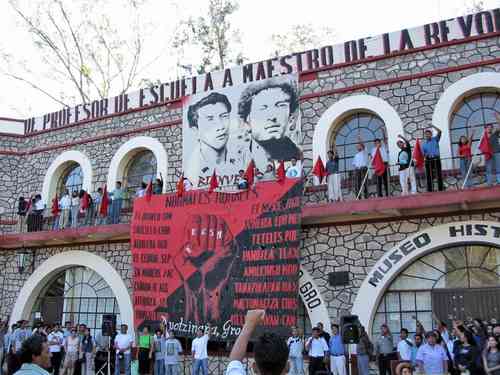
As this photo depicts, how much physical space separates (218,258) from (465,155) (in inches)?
224

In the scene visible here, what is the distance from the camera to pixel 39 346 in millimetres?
4047

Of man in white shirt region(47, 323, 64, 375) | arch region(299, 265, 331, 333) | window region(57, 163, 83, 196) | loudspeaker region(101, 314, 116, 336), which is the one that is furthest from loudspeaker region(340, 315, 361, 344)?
window region(57, 163, 83, 196)

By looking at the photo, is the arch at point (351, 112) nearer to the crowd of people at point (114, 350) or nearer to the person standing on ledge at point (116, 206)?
the crowd of people at point (114, 350)

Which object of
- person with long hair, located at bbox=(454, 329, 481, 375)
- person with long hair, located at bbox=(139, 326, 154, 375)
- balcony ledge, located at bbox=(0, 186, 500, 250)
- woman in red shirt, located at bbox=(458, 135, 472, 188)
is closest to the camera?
person with long hair, located at bbox=(454, 329, 481, 375)

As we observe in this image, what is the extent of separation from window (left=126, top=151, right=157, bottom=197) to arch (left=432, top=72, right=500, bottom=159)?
25.5 ft

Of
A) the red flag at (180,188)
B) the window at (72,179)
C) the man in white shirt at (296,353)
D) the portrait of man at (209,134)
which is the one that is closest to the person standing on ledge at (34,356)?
the man in white shirt at (296,353)

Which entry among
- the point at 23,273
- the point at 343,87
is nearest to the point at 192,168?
the point at 343,87

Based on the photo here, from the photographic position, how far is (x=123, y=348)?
13.1 metres

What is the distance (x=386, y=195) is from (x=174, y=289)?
5.37 m

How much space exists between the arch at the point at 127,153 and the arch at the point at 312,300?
546 cm

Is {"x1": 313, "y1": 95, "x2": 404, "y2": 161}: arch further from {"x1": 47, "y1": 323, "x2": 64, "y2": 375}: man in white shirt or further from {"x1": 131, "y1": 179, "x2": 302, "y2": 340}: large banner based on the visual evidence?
{"x1": 47, "y1": 323, "x2": 64, "y2": 375}: man in white shirt

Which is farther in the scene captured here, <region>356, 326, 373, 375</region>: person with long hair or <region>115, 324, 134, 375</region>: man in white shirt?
<region>115, 324, 134, 375</region>: man in white shirt

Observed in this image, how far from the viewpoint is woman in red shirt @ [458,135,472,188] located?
1064 centimetres

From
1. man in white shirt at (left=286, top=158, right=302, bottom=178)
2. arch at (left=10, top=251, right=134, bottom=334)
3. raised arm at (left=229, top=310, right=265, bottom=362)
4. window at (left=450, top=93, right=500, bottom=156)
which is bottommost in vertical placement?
raised arm at (left=229, top=310, right=265, bottom=362)
